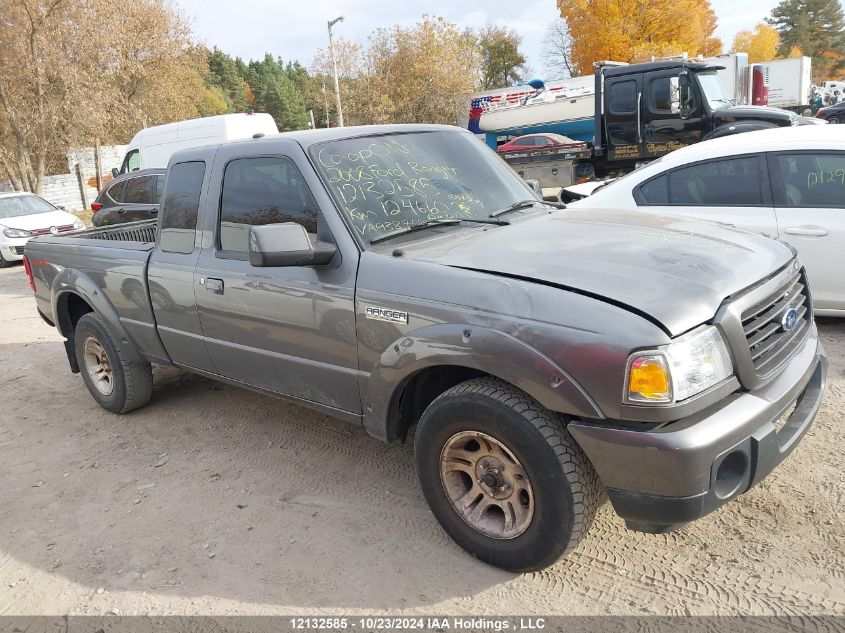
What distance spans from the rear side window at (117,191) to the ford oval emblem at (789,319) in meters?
10.6

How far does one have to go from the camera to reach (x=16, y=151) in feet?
84.1

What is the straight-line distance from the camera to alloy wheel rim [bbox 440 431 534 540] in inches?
108

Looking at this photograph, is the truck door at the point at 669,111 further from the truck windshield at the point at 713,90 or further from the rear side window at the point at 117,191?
the rear side window at the point at 117,191

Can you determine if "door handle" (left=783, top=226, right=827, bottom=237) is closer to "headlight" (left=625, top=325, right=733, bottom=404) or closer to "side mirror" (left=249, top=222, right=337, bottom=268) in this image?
"headlight" (left=625, top=325, right=733, bottom=404)

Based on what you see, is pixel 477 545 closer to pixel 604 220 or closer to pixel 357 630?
pixel 357 630

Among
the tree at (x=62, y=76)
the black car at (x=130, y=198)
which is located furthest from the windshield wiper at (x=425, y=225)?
the tree at (x=62, y=76)

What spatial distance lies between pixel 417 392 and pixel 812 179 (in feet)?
13.0

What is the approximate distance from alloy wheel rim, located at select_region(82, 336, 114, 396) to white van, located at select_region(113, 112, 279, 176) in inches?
327

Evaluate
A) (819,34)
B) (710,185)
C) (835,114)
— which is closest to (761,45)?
(819,34)

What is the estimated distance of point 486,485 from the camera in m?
2.81

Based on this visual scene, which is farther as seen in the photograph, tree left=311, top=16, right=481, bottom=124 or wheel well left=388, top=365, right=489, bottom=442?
tree left=311, top=16, right=481, bottom=124

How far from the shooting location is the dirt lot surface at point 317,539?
275cm

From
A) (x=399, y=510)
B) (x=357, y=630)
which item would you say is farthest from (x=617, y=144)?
(x=357, y=630)

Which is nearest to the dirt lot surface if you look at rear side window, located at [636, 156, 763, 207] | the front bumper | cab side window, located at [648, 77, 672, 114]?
the front bumper
